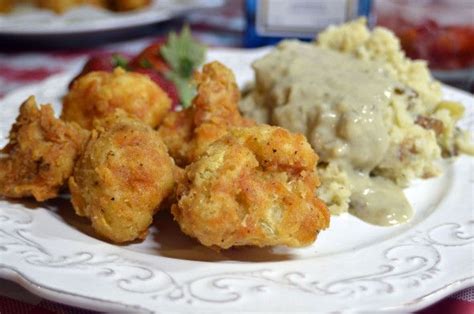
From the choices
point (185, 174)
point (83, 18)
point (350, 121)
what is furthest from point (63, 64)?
point (185, 174)

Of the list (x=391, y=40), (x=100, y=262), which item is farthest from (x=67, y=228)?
(x=391, y=40)

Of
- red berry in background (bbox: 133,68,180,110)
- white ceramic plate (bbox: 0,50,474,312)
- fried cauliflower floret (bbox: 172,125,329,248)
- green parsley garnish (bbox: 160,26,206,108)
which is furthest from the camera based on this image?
green parsley garnish (bbox: 160,26,206,108)

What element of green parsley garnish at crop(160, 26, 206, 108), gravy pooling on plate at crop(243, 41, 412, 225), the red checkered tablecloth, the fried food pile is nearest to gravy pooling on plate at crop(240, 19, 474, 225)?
gravy pooling on plate at crop(243, 41, 412, 225)

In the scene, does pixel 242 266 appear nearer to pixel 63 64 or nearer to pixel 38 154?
pixel 38 154

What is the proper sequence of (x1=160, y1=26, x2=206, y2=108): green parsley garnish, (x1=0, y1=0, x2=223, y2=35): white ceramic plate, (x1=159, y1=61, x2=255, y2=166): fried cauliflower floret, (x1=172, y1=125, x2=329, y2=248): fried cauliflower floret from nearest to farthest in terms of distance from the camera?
(x1=172, y1=125, x2=329, y2=248): fried cauliflower floret, (x1=159, y1=61, x2=255, y2=166): fried cauliflower floret, (x1=160, y1=26, x2=206, y2=108): green parsley garnish, (x1=0, y1=0, x2=223, y2=35): white ceramic plate

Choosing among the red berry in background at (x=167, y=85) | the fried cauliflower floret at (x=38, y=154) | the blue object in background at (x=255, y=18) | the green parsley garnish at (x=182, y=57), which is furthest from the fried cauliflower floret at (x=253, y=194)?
the blue object in background at (x=255, y=18)

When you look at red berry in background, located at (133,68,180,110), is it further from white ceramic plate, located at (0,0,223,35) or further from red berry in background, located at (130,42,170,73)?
white ceramic plate, located at (0,0,223,35)

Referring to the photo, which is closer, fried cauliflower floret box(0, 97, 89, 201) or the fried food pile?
the fried food pile
